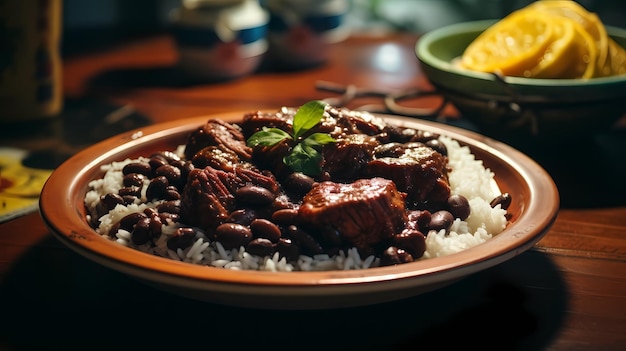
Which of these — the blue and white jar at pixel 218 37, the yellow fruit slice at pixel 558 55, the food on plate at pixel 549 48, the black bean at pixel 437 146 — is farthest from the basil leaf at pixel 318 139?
the blue and white jar at pixel 218 37

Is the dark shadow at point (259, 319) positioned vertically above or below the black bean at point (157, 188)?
below

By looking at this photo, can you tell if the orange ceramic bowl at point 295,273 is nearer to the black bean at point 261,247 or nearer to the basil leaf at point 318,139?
the black bean at point 261,247

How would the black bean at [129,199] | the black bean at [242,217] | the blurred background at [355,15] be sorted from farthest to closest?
the blurred background at [355,15] < the black bean at [129,199] < the black bean at [242,217]

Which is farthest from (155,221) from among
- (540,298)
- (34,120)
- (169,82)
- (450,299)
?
(169,82)

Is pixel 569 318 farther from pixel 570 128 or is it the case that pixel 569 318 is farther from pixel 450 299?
pixel 570 128

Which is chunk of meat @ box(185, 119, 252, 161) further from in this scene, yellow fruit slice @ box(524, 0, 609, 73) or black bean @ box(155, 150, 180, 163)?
yellow fruit slice @ box(524, 0, 609, 73)
